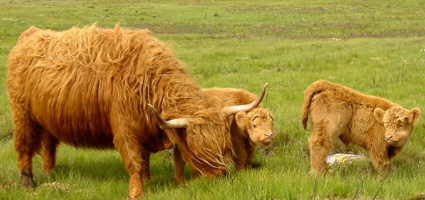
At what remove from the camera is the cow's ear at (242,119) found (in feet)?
21.4

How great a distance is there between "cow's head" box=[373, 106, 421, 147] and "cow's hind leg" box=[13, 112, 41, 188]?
16.2ft

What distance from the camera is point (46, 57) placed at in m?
7.45

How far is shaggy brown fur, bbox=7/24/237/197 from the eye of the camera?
610cm

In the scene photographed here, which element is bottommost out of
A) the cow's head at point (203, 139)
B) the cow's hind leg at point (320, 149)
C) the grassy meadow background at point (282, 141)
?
the grassy meadow background at point (282, 141)

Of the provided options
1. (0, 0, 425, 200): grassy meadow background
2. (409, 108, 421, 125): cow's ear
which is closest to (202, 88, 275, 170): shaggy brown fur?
(0, 0, 425, 200): grassy meadow background

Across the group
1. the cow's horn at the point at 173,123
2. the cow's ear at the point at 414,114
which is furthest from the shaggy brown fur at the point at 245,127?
the cow's ear at the point at 414,114

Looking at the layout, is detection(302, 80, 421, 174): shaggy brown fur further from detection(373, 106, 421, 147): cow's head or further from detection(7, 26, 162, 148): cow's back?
detection(7, 26, 162, 148): cow's back

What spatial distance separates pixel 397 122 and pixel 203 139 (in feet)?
8.01

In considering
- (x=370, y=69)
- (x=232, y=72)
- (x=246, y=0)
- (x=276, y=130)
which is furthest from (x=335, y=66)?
(x=246, y=0)

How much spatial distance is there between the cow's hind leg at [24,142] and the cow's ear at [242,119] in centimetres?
320

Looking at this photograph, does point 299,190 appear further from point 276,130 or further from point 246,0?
point 246,0

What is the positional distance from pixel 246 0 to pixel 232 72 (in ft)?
Result: 177

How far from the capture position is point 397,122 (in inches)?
252

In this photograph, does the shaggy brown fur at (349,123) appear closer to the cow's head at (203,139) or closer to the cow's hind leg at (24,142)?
the cow's head at (203,139)
